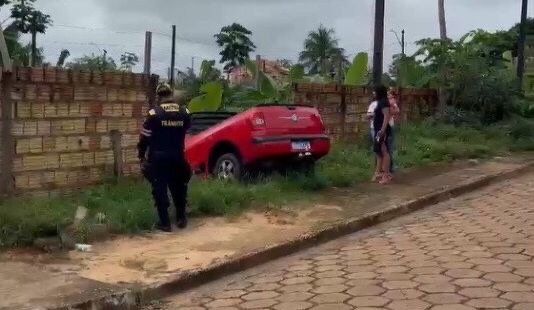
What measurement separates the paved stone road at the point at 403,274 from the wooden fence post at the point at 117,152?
3060 mm

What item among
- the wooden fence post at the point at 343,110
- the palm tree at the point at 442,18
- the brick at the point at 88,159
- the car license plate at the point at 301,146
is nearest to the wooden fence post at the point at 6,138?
the brick at the point at 88,159

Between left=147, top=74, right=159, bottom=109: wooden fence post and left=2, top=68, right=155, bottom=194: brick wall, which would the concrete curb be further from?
left=147, top=74, right=159, bottom=109: wooden fence post

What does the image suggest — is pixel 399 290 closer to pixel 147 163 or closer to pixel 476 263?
pixel 476 263

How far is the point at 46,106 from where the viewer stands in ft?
→ 26.8

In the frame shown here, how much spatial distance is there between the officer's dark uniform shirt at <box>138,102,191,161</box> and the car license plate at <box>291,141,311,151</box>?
271 centimetres

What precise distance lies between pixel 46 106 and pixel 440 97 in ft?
40.8

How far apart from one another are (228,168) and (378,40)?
465cm

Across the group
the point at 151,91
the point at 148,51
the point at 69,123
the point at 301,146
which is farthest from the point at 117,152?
the point at 301,146

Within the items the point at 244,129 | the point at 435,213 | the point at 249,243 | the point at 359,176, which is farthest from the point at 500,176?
the point at 249,243

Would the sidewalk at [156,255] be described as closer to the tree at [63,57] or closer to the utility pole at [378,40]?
the utility pole at [378,40]

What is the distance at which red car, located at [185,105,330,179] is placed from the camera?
975 centimetres

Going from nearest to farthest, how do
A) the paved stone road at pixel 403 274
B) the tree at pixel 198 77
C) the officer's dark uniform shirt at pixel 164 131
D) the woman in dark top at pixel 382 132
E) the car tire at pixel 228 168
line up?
the paved stone road at pixel 403 274 → the officer's dark uniform shirt at pixel 164 131 → the car tire at pixel 228 168 → the woman in dark top at pixel 382 132 → the tree at pixel 198 77

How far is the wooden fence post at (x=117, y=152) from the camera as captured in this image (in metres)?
9.09

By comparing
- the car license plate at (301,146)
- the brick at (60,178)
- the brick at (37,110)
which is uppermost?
the brick at (37,110)
